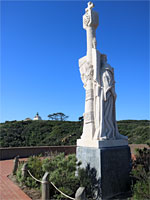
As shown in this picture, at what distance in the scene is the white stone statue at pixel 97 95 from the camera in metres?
5.71

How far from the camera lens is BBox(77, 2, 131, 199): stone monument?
524 cm

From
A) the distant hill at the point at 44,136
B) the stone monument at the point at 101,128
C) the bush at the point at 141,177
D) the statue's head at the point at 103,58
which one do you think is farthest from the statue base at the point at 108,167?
the distant hill at the point at 44,136

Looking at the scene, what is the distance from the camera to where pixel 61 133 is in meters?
21.2

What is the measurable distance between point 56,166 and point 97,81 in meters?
2.99

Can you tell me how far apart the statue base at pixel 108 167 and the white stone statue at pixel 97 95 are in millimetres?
278

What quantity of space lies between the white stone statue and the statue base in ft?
0.91

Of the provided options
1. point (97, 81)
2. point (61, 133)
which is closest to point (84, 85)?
point (97, 81)

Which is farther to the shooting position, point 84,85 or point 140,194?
point 84,85

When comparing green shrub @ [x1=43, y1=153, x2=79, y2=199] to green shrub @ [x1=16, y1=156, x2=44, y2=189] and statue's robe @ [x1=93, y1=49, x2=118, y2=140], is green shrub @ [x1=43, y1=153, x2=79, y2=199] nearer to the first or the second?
green shrub @ [x1=16, y1=156, x2=44, y2=189]

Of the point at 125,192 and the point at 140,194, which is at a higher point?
the point at 140,194

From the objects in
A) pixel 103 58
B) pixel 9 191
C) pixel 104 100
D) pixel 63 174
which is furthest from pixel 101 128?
pixel 9 191

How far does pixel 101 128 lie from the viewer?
558 cm

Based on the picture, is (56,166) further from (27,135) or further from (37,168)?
(27,135)

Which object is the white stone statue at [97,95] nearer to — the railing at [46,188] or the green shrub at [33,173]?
the railing at [46,188]
